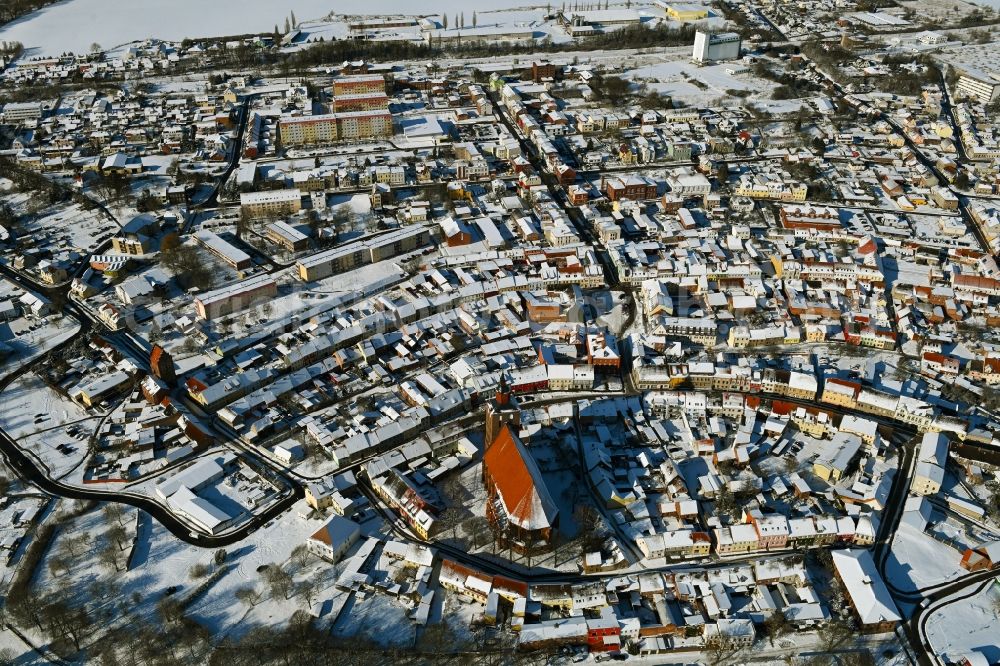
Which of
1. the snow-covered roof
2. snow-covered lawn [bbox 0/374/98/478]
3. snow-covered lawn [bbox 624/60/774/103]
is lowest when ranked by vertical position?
the snow-covered roof

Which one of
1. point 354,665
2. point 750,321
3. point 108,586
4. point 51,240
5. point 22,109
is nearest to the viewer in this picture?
point 354,665

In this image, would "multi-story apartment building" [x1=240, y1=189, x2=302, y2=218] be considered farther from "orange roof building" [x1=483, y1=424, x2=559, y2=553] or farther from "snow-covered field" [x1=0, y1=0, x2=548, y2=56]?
"snow-covered field" [x1=0, y1=0, x2=548, y2=56]

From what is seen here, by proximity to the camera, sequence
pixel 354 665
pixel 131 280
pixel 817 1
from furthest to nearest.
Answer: pixel 817 1 < pixel 131 280 < pixel 354 665

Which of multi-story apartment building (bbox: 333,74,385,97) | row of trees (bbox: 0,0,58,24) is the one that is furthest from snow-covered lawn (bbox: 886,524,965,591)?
row of trees (bbox: 0,0,58,24)

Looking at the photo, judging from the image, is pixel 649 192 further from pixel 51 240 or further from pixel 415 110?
pixel 51 240

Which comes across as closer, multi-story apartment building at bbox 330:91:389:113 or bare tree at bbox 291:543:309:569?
bare tree at bbox 291:543:309:569

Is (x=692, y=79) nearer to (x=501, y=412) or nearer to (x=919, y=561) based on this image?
(x=501, y=412)

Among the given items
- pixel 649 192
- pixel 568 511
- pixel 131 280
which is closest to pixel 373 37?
pixel 649 192
